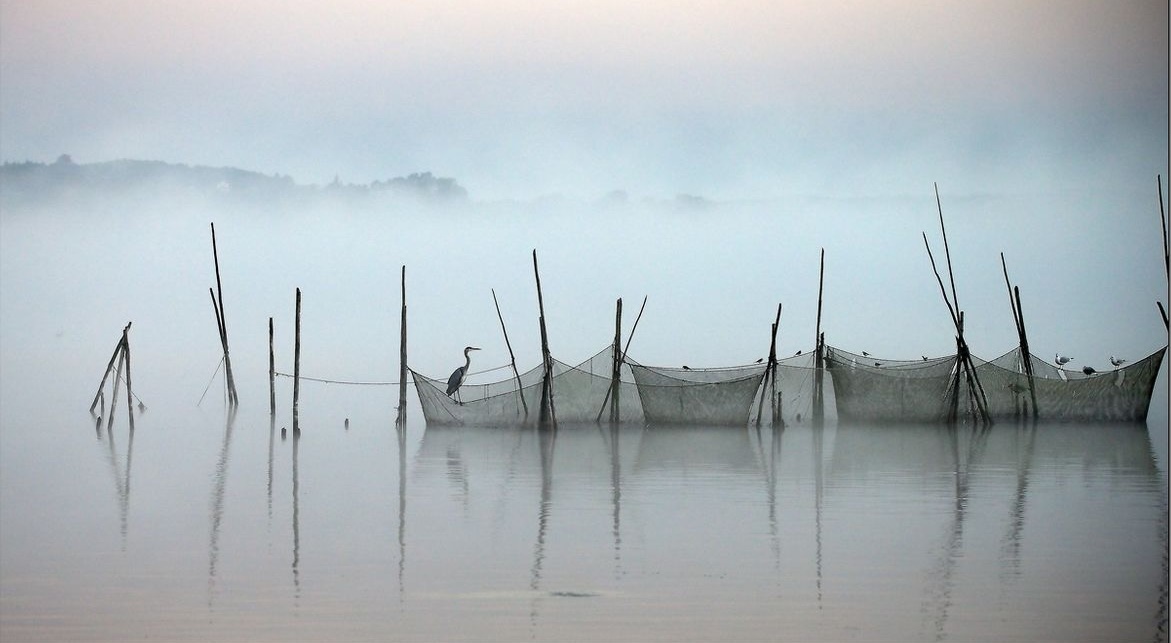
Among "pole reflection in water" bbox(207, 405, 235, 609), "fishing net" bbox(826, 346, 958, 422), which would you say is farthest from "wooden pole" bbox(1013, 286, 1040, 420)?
"pole reflection in water" bbox(207, 405, 235, 609)

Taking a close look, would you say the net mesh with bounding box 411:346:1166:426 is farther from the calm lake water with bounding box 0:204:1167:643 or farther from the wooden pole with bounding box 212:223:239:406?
the wooden pole with bounding box 212:223:239:406

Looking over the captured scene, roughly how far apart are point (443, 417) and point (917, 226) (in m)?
8.59

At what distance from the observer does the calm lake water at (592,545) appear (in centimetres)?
377

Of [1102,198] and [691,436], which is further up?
[1102,198]

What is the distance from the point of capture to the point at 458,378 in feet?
35.8

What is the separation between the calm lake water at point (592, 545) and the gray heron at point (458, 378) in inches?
54.7

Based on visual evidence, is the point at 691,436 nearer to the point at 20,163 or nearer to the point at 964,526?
the point at 964,526

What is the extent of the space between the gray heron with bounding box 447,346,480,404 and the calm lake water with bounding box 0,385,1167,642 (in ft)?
4.56

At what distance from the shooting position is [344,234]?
896 inches

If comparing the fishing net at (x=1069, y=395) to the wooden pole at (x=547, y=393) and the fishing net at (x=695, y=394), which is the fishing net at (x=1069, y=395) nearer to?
the fishing net at (x=695, y=394)

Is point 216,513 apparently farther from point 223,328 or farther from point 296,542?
point 223,328

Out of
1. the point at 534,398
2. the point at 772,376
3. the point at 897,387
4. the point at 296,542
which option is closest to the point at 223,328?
the point at 534,398

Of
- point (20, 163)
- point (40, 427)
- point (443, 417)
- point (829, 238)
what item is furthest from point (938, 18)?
point (20, 163)

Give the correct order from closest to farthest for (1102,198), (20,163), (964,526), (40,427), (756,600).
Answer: (756,600) → (964,526) → (1102,198) → (40,427) → (20,163)
